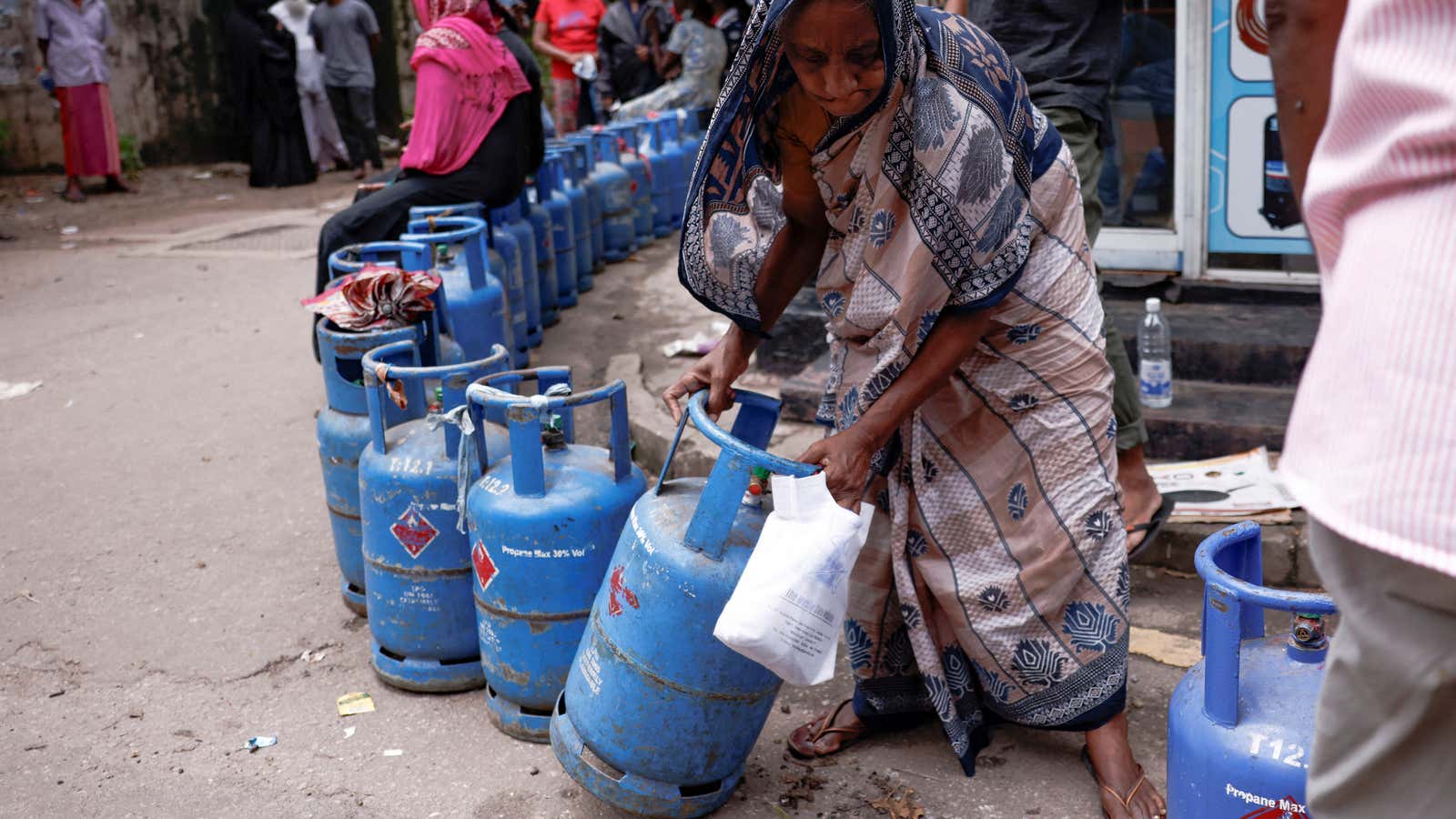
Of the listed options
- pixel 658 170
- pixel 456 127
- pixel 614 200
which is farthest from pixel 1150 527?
pixel 658 170

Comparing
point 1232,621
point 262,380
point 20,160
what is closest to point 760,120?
point 1232,621

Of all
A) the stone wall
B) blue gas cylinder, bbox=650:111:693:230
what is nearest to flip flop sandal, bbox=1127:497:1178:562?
blue gas cylinder, bbox=650:111:693:230

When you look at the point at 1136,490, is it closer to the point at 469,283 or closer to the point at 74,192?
the point at 469,283

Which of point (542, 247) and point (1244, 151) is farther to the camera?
point (542, 247)

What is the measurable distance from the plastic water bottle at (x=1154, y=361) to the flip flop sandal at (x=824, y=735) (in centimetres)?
175

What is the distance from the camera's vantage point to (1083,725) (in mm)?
2559

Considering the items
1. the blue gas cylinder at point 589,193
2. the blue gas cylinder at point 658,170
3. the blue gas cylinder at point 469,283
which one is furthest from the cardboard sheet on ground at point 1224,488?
the blue gas cylinder at point 658,170

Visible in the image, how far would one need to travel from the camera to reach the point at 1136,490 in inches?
A: 133

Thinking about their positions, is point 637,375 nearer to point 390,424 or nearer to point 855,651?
point 390,424

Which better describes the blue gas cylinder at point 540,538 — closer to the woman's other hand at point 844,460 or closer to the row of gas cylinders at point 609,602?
the row of gas cylinders at point 609,602

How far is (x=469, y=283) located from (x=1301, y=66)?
3.65 metres

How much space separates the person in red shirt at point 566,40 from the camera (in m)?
9.88

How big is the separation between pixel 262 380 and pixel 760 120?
13.3ft

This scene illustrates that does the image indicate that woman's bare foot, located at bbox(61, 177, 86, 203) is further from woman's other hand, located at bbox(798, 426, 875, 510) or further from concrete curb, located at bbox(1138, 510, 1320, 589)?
woman's other hand, located at bbox(798, 426, 875, 510)
